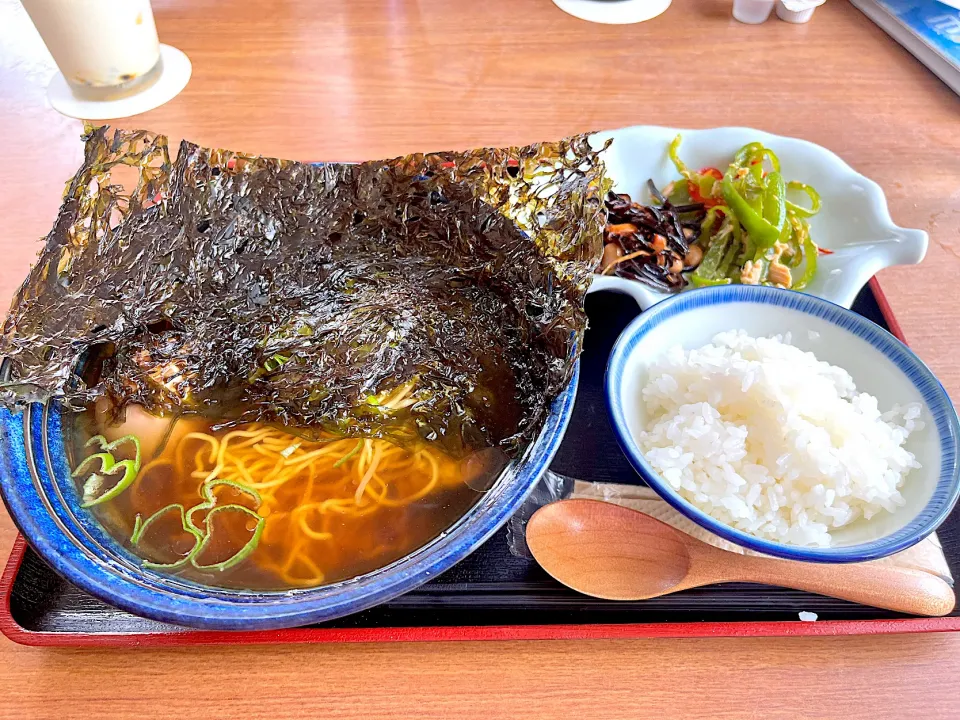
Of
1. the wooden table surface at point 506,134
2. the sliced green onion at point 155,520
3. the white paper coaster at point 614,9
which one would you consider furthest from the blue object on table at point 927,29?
the sliced green onion at point 155,520

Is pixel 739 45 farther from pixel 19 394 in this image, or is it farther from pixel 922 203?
pixel 19 394

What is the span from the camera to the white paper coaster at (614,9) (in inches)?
96.8

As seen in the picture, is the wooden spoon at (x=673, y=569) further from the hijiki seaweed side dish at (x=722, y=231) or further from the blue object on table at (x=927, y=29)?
the blue object on table at (x=927, y=29)

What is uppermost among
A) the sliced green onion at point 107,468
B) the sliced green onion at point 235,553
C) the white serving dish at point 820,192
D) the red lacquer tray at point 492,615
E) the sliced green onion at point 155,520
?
the white serving dish at point 820,192

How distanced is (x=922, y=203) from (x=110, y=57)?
233cm

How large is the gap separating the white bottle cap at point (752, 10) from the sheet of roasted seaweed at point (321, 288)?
1.77 metres

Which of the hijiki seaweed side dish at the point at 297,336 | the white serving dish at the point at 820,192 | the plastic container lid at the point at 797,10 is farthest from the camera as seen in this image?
the plastic container lid at the point at 797,10

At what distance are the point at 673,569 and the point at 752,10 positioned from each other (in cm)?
224

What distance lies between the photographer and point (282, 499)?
3.72ft

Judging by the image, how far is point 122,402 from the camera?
3.88 feet

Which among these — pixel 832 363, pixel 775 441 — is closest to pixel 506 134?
pixel 832 363

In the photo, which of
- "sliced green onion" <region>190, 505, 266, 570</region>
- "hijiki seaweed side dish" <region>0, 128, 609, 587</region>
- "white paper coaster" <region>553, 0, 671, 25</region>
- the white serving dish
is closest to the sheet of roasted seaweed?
"hijiki seaweed side dish" <region>0, 128, 609, 587</region>

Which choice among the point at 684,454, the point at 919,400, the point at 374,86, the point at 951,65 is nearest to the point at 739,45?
the point at 951,65

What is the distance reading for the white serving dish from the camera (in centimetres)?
141
